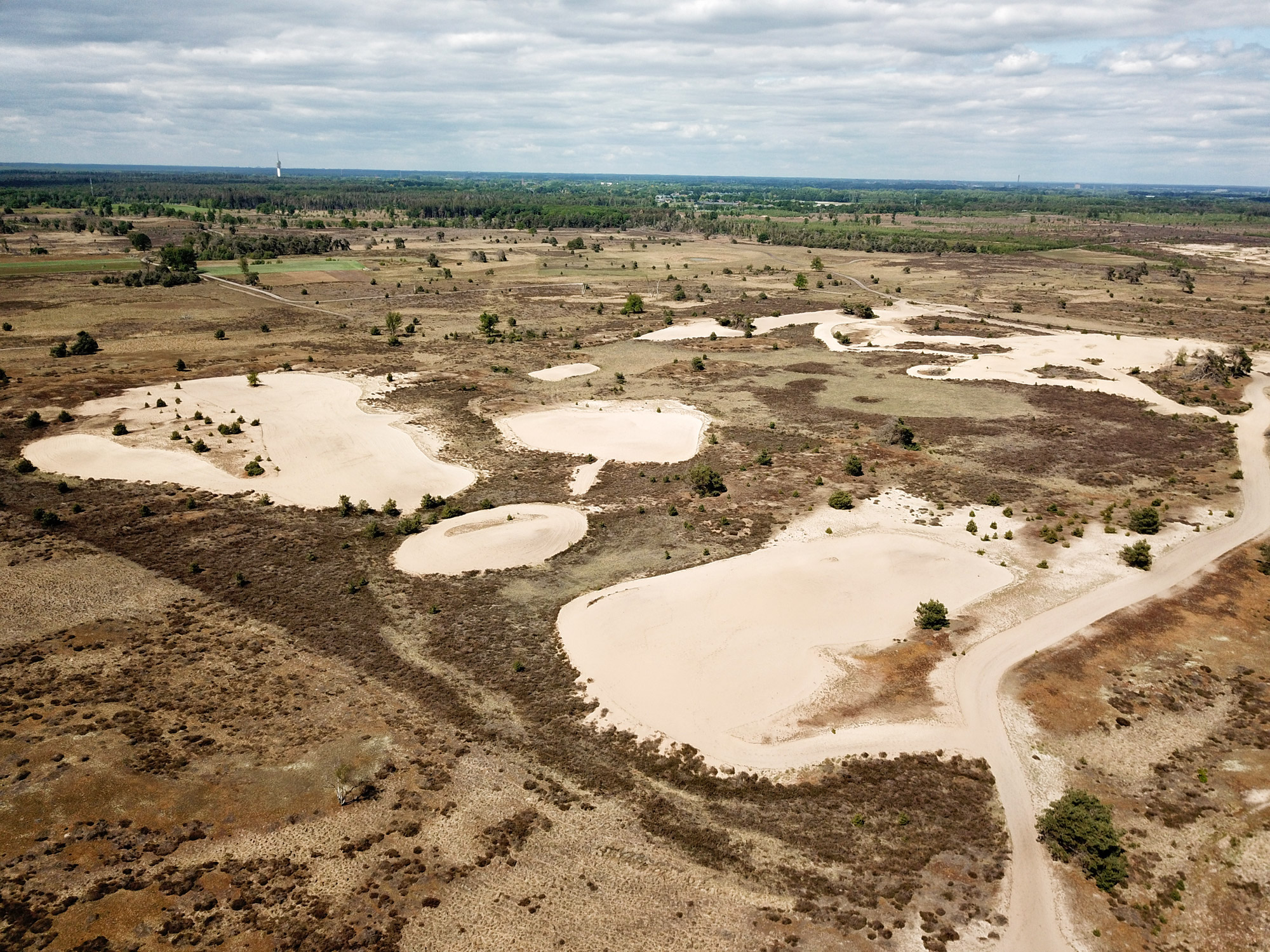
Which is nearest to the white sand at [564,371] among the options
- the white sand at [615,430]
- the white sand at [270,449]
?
the white sand at [615,430]

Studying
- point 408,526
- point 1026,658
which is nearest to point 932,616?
point 1026,658

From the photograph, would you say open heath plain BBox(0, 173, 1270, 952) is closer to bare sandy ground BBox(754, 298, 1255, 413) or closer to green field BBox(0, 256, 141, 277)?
bare sandy ground BBox(754, 298, 1255, 413)

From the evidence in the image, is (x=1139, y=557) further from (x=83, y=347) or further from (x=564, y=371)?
(x=83, y=347)

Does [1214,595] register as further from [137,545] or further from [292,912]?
[137,545]

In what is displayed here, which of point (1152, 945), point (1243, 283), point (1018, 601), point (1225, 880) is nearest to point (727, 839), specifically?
point (1152, 945)

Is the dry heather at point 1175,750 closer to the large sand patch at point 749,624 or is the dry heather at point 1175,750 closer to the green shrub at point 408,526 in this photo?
the large sand patch at point 749,624

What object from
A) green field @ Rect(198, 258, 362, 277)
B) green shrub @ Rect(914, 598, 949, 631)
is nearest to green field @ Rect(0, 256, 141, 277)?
green field @ Rect(198, 258, 362, 277)
